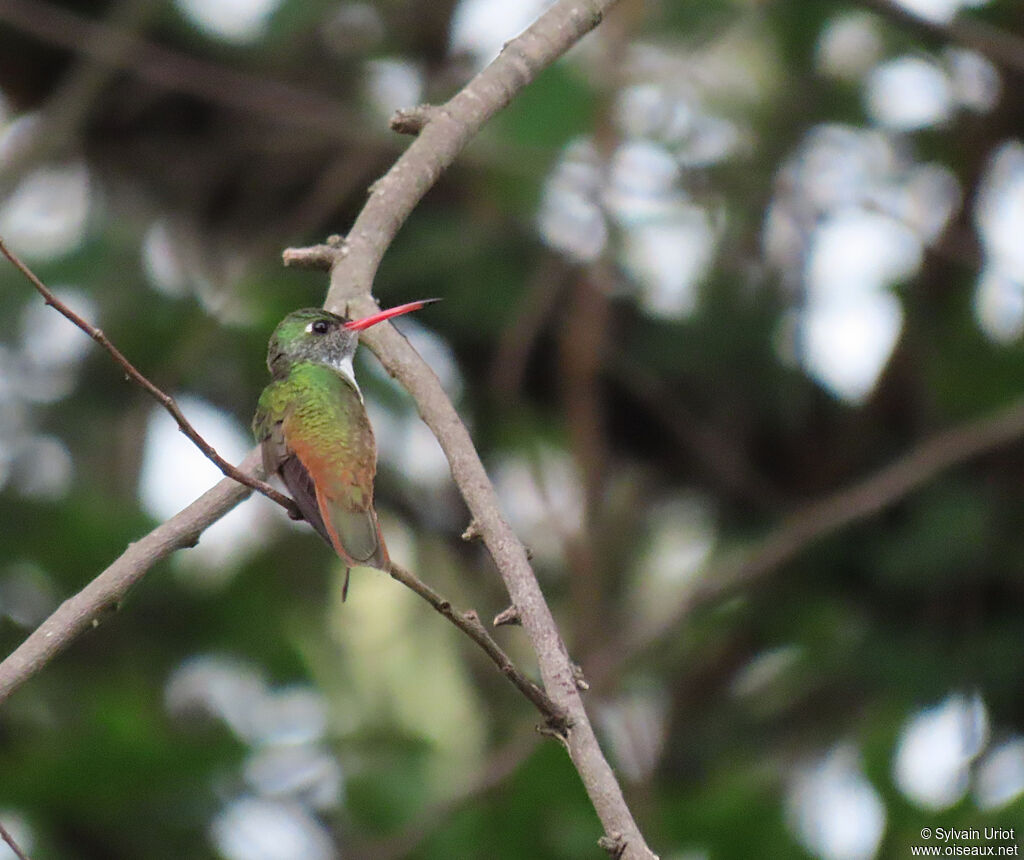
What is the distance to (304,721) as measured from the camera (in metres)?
4.88

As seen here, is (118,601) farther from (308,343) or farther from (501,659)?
(308,343)

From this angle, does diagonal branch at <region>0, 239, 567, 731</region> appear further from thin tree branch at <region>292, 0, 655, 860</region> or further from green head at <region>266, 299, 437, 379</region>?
green head at <region>266, 299, 437, 379</region>

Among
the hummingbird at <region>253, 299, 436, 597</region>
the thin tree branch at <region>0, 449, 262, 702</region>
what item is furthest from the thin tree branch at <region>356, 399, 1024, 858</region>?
the thin tree branch at <region>0, 449, 262, 702</region>

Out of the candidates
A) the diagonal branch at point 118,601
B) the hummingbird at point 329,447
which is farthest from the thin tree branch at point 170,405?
the hummingbird at point 329,447

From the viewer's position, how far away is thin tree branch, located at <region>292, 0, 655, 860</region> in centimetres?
143

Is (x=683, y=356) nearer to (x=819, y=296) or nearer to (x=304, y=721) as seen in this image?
(x=819, y=296)

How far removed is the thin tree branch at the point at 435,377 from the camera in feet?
4.71

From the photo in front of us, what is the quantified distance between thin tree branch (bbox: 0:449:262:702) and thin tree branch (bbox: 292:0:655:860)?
0.96ft

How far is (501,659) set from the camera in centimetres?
150

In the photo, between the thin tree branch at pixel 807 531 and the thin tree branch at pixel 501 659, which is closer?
the thin tree branch at pixel 501 659

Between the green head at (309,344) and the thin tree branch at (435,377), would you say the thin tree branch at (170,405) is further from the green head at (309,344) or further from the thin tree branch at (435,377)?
the green head at (309,344)

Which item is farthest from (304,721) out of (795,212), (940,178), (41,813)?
(940,178)

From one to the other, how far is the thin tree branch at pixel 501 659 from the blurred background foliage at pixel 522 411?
2465mm

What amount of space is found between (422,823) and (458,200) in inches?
87.5
